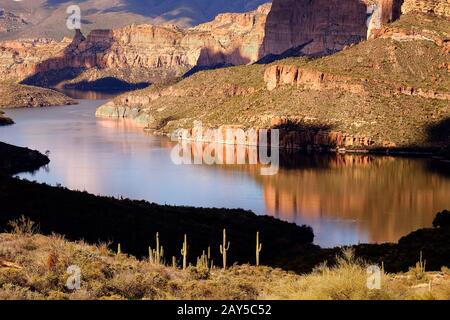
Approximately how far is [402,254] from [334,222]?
106ft

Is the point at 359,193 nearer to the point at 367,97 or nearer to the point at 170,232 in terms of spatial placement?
the point at 170,232

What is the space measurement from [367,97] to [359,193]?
61712 mm

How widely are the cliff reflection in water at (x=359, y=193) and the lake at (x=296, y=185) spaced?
9 cm

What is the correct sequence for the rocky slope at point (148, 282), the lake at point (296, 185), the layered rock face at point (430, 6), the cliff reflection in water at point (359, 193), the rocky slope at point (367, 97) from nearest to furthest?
the rocky slope at point (148, 282)
the cliff reflection in water at point (359, 193)
the lake at point (296, 185)
the rocky slope at point (367, 97)
the layered rock face at point (430, 6)

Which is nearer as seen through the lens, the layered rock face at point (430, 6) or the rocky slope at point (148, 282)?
the rocky slope at point (148, 282)

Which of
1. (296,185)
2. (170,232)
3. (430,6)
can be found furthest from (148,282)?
(430,6)

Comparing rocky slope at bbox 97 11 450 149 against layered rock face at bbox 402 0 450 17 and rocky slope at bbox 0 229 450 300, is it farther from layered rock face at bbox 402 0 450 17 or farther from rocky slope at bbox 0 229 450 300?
rocky slope at bbox 0 229 450 300

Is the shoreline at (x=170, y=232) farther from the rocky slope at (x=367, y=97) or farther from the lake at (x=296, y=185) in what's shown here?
the rocky slope at (x=367, y=97)

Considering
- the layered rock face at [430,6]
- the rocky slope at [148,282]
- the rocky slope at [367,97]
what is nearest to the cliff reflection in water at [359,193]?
the rocky slope at [367,97]

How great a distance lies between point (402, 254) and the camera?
122ft

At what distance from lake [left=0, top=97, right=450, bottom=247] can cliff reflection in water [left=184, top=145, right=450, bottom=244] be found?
0.09 m

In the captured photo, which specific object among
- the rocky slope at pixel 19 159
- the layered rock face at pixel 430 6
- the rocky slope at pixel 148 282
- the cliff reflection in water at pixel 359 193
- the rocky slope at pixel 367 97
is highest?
the layered rock face at pixel 430 6

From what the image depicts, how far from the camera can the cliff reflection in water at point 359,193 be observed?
68.9 meters

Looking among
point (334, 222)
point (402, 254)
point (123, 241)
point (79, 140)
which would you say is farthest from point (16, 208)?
point (79, 140)
